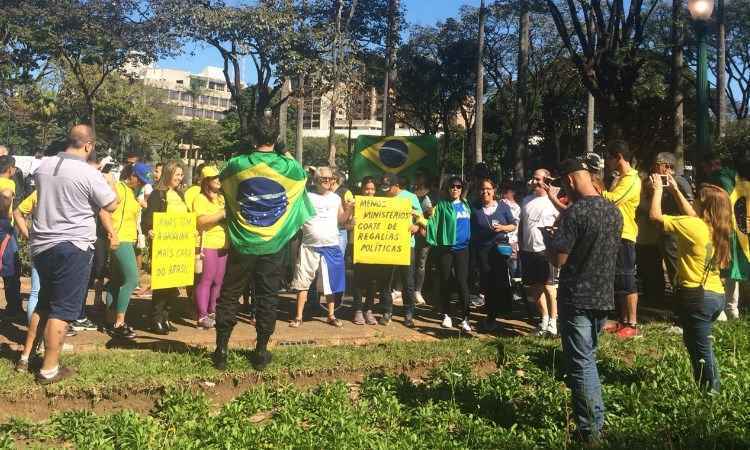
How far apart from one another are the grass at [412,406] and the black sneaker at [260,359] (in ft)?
0.28

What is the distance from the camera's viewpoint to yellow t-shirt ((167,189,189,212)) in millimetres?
7344

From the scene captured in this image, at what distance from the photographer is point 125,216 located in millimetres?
6988

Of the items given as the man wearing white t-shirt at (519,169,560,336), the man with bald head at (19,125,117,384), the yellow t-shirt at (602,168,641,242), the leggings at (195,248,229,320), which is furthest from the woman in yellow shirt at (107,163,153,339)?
the yellow t-shirt at (602,168,641,242)

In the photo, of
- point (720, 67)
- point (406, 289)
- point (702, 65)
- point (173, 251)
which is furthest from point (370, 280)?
point (720, 67)

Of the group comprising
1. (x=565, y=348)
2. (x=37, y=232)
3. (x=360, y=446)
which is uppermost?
(x=37, y=232)

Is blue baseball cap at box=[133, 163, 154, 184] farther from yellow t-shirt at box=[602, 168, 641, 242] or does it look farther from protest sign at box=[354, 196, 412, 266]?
yellow t-shirt at box=[602, 168, 641, 242]

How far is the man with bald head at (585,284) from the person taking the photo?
4336mm

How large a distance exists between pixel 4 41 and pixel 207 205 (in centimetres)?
2028

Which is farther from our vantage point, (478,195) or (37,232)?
(478,195)

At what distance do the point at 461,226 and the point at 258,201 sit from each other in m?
2.78

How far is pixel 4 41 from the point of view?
2398 centimetres

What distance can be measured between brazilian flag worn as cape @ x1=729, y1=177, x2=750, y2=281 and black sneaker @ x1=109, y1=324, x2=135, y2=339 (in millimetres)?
6049

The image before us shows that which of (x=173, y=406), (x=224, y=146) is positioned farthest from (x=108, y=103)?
(x=173, y=406)

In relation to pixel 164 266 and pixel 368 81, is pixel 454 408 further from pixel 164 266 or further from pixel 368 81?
pixel 368 81
